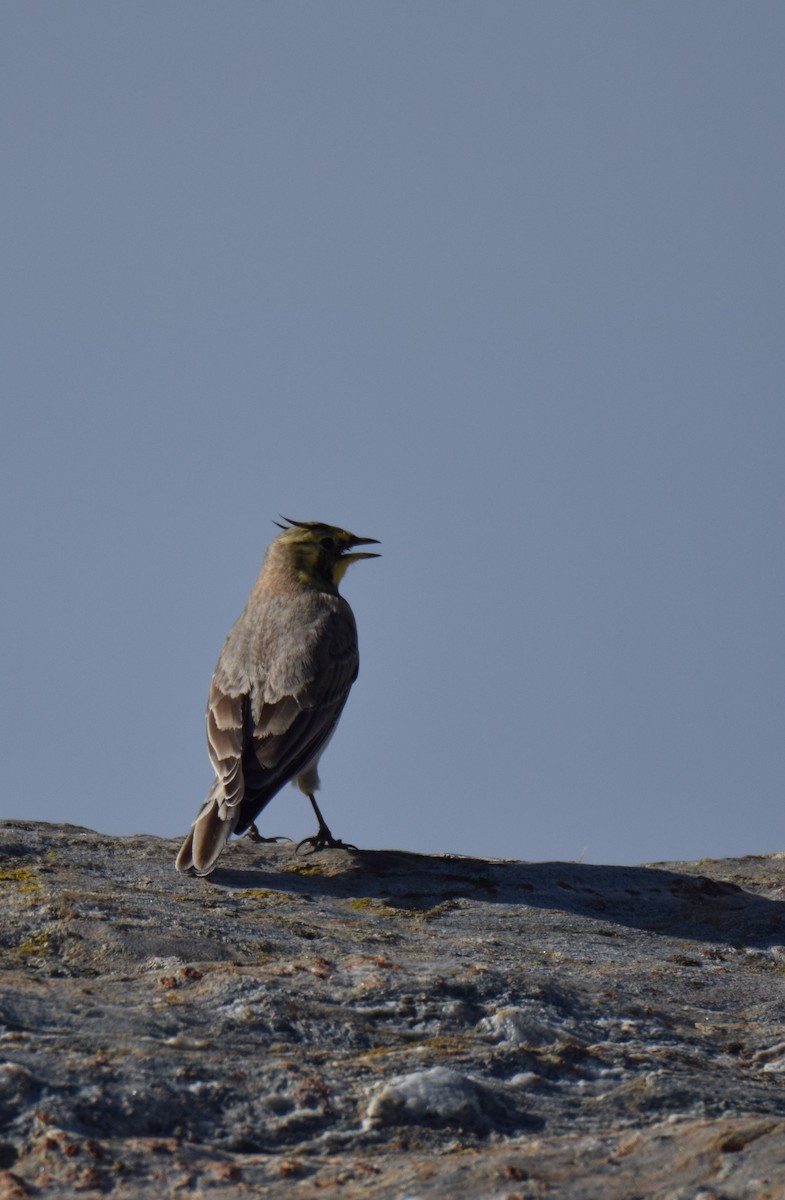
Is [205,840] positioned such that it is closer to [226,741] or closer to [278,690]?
[226,741]

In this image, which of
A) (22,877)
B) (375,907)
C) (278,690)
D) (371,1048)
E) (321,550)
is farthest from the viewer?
(321,550)

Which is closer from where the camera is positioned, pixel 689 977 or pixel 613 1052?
pixel 613 1052

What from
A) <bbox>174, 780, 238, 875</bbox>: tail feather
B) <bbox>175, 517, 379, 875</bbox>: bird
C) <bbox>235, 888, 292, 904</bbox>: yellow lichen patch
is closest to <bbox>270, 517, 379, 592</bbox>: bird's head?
<bbox>175, 517, 379, 875</bbox>: bird

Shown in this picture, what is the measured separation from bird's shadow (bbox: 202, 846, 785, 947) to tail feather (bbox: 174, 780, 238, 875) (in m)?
0.11

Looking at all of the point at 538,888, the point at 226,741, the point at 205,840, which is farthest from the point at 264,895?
the point at 226,741

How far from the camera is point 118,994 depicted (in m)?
3.74

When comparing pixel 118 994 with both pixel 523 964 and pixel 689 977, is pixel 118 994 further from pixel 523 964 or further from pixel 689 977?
pixel 689 977

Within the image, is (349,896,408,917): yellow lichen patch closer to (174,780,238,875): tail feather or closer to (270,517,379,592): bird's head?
(174,780,238,875): tail feather

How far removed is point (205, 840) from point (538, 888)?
1588mm

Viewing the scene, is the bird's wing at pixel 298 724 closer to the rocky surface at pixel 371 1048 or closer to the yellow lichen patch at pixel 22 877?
the rocky surface at pixel 371 1048

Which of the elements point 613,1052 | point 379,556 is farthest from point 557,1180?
point 379,556

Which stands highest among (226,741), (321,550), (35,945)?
(321,550)

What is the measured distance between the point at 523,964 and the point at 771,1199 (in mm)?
2099

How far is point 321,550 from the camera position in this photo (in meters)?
10.5
